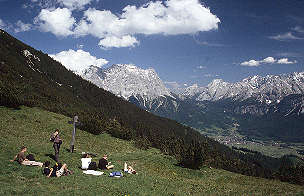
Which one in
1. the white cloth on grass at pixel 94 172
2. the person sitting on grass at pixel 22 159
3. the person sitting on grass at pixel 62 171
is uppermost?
the person sitting on grass at pixel 22 159

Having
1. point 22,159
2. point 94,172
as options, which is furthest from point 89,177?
point 22,159

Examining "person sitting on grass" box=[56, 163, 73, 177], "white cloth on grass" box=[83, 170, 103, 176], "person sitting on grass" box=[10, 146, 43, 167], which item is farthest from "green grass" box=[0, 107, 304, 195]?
"person sitting on grass" box=[56, 163, 73, 177]

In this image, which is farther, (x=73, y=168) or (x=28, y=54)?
(x=28, y=54)

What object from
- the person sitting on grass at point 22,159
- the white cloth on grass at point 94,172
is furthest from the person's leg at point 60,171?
the person sitting on grass at point 22,159

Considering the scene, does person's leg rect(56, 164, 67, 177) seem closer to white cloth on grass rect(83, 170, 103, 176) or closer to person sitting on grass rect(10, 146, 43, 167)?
white cloth on grass rect(83, 170, 103, 176)

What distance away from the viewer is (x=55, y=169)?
17812 mm

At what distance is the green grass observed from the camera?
15.4 m

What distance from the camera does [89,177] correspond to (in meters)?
18.7

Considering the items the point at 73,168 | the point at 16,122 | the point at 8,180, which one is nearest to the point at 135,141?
the point at 16,122

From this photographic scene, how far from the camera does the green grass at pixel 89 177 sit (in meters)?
15.4

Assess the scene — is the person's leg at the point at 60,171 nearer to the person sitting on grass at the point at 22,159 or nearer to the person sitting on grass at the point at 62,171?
the person sitting on grass at the point at 62,171

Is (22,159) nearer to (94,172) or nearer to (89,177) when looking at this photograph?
(89,177)

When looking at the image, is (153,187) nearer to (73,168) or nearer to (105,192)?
(105,192)

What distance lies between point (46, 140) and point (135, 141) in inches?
755
